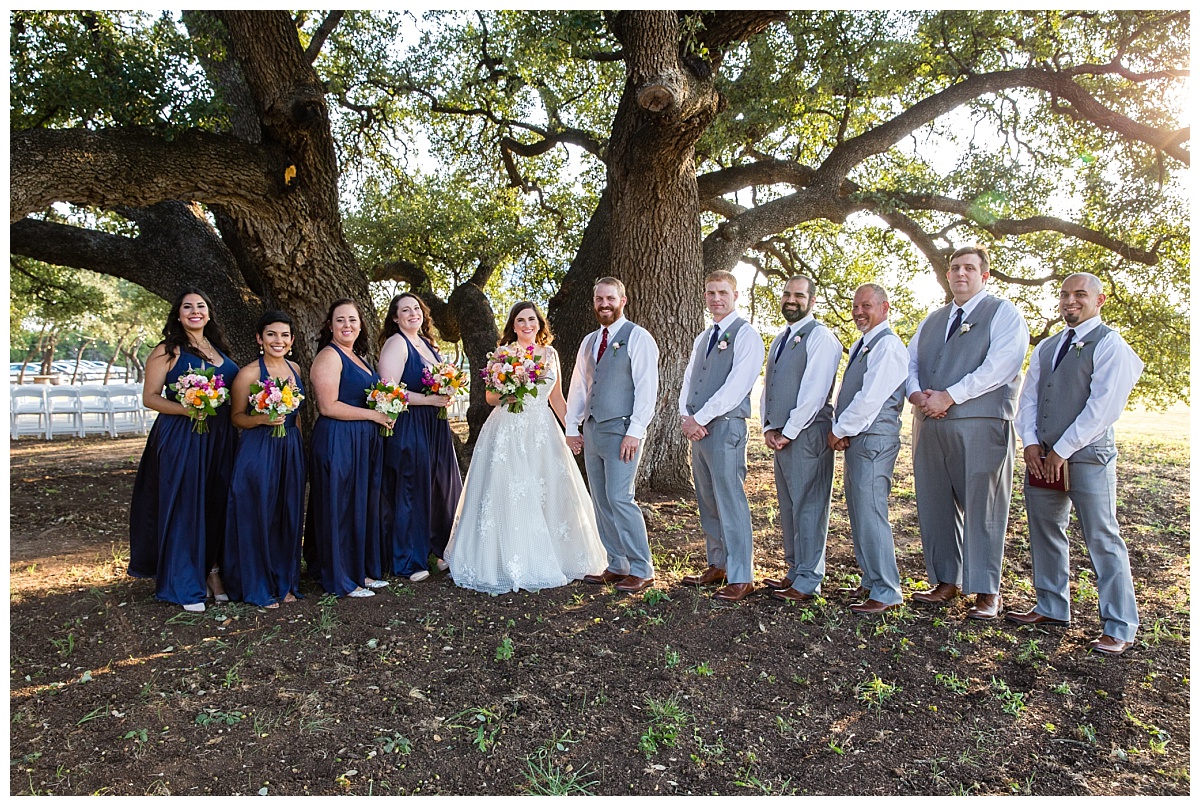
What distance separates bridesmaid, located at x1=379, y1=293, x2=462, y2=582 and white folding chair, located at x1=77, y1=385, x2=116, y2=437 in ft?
51.7

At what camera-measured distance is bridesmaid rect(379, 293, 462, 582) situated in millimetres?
6242

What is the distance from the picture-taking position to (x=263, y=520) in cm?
568

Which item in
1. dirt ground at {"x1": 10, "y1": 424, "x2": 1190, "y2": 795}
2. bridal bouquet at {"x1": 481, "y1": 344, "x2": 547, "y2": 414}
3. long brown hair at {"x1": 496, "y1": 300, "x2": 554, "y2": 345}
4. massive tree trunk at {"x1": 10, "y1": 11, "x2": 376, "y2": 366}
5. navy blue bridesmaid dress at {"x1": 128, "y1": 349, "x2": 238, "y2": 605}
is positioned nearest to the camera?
dirt ground at {"x1": 10, "y1": 424, "x2": 1190, "y2": 795}

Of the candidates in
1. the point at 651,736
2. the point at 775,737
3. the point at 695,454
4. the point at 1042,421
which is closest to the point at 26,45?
the point at 695,454

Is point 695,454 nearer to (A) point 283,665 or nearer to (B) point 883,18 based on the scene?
(A) point 283,665

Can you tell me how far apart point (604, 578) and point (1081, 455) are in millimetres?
3339

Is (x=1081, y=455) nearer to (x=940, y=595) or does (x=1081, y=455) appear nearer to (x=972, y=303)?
(x=972, y=303)

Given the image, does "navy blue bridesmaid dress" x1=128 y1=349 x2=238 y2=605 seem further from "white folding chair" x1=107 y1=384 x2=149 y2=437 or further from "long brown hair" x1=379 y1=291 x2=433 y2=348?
"white folding chair" x1=107 y1=384 x2=149 y2=437

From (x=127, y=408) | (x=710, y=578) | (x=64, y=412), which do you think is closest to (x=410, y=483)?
(x=710, y=578)

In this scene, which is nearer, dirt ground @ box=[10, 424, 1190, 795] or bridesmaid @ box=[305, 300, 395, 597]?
dirt ground @ box=[10, 424, 1190, 795]

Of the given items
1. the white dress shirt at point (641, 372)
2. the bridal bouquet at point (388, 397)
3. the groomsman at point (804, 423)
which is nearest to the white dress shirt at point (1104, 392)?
the groomsman at point (804, 423)

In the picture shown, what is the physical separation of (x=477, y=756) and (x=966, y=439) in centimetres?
365

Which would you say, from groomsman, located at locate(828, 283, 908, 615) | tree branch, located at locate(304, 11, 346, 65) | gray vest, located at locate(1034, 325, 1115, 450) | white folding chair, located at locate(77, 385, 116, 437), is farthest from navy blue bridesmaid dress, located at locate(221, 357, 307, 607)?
white folding chair, located at locate(77, 385, 116, 437)

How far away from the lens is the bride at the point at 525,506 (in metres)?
6.03
